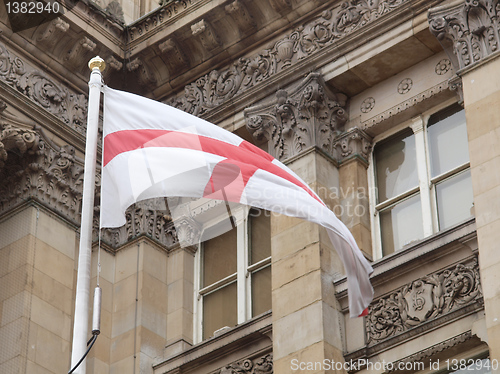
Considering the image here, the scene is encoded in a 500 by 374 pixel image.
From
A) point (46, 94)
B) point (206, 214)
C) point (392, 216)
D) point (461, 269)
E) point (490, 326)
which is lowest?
point (490, 326)

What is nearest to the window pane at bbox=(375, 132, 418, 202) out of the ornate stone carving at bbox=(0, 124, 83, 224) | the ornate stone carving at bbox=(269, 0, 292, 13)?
the ornate stone carving at bbox=(269, 0, 292, 13)

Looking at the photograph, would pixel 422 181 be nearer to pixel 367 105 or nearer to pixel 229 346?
pixel 367 105

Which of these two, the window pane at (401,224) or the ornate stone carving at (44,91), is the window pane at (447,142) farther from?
the ornate stone carving at (44,91)

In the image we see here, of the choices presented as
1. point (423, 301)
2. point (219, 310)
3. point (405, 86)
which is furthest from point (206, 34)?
point (423, 301)

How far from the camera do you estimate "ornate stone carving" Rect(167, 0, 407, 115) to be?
22.5 meters

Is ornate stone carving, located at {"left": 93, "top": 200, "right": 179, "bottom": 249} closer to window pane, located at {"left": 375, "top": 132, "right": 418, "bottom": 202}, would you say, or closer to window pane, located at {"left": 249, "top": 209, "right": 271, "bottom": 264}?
window pane, located at {"left": 249, "top": 209, "right": 271, "bottom": 264}

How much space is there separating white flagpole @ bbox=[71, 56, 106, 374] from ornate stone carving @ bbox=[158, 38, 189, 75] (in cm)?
783

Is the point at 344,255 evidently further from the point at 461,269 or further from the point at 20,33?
the point at 20,33

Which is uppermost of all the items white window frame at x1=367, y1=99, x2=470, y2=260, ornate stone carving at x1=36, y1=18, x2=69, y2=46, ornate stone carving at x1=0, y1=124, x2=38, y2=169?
ornate stone carving at x1=36, y1=18, x2=69, y2=46

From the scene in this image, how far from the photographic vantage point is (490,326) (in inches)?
680

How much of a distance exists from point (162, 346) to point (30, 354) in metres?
2.77

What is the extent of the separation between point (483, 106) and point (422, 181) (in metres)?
2.08

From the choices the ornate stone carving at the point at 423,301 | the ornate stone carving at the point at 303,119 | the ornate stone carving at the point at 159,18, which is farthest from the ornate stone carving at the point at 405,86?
the ornate stone carving at the point at 159,18

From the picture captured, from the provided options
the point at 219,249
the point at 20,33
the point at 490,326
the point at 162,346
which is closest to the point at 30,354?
the point at 162,346
